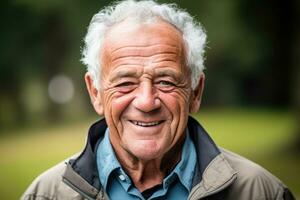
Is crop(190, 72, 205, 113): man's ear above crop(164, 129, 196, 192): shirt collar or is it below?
above

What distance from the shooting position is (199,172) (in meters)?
3.46

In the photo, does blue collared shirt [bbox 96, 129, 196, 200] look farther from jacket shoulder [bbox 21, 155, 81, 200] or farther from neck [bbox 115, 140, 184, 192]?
jacket shoulder [bbox 21, 155, 81, 200]

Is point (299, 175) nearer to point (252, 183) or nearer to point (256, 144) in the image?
point (256, 144)

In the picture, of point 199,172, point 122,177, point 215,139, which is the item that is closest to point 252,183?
point 199,172

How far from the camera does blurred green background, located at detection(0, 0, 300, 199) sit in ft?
49.1

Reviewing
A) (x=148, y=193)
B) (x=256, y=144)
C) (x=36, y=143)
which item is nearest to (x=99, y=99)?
(x=148, y=193)

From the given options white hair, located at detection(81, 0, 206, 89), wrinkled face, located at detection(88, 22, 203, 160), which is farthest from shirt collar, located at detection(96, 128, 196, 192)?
white hair, located at detection(81, 0, 206, 89)

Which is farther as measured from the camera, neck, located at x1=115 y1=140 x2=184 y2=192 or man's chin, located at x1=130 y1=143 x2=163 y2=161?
neck, located at x1=115 y1=140 x2=184 y2=192

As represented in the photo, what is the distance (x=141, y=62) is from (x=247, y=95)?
33.7 meters

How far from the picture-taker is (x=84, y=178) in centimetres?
339

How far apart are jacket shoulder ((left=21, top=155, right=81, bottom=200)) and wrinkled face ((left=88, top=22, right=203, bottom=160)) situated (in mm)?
376

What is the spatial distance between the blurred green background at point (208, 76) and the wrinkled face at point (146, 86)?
24.6 ft

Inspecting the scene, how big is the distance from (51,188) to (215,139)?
16.8m

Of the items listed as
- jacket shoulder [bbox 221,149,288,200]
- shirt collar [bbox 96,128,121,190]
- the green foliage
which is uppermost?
shirt collar [bbox 96,128,121,190]
